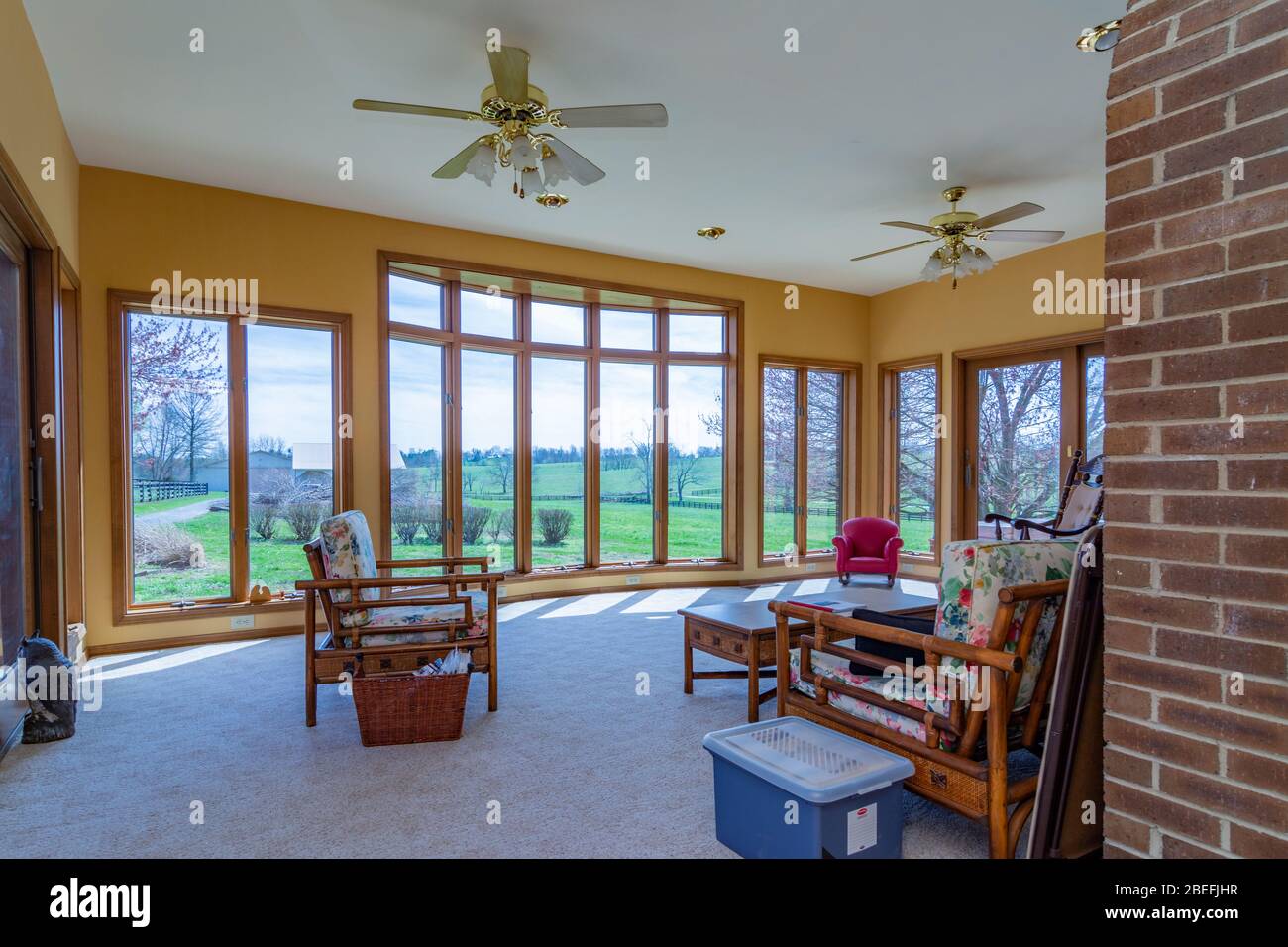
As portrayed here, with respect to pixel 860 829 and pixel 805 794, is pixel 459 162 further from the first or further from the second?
pixel 860 829

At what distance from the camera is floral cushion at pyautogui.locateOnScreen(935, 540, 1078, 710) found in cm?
212

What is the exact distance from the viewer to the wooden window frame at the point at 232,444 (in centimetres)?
467

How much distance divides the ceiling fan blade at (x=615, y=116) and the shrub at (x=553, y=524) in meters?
3.97

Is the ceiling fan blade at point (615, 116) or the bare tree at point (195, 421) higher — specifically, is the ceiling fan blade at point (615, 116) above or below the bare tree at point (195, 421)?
above

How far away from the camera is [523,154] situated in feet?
11.0

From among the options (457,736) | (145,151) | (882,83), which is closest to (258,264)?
(145,151)

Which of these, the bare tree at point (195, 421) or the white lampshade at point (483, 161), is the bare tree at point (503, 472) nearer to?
the bare tree at point (195, 421)

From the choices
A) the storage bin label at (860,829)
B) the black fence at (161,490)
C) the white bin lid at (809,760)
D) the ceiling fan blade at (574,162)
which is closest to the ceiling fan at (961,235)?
the ceiling fan blade at (574,162)

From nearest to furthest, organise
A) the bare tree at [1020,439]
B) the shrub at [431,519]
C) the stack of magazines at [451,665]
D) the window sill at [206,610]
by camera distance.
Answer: the stack of magazines at [451,665]
the window sill at [206,610]
the shrub at [431,519]
the bare tree at [1020,439]

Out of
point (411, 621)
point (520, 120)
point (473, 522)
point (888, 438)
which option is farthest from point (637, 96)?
point (888, 438)

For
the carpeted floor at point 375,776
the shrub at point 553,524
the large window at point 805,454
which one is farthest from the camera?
the large window at point 805,454

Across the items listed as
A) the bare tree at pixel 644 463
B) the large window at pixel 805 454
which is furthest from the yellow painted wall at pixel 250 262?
the large window at pixel 805 454

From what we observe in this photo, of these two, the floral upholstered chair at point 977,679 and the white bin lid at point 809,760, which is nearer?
the white bin lid at point 809,760

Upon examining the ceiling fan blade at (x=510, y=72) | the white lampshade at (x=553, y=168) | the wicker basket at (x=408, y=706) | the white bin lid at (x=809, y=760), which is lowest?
the wicker basket at (x=408, y=706)
